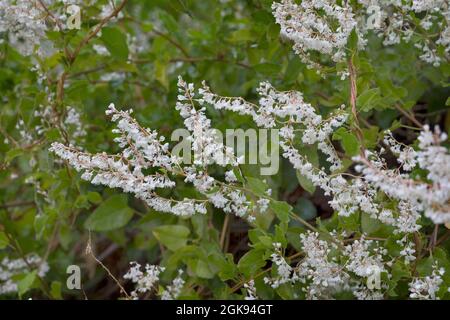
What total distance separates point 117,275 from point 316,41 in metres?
1.46

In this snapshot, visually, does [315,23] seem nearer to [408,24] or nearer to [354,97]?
[354,97]

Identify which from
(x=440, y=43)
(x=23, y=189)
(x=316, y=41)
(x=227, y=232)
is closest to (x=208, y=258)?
(x=227, y=232)

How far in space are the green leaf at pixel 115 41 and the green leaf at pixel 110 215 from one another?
1.32 ft

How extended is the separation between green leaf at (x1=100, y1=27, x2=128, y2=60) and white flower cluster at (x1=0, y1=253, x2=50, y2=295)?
2.24 ft

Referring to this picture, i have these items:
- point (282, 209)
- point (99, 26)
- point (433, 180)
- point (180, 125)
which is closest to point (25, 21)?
point (99, 26)

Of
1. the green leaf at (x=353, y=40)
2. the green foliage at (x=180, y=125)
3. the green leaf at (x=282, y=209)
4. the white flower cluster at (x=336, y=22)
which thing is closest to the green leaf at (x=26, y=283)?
the green foliage at (x=180, y=125)

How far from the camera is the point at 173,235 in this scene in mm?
1863

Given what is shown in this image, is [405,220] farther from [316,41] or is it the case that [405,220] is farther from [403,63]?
[403,63]

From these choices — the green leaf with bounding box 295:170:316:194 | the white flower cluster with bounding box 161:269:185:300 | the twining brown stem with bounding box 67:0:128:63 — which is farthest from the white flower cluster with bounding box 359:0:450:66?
the white flower cluster with bounding box 161:269:185:300

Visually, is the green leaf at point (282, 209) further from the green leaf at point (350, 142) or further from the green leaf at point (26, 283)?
the green leaf at point (26, 283)

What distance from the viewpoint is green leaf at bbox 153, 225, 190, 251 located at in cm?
185

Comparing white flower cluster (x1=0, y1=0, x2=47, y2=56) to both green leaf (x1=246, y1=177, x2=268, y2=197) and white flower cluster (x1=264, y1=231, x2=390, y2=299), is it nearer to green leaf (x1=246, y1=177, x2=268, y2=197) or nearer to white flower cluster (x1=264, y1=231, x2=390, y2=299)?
green leaf (x1=246, y1=177, x2=268, y2=197)

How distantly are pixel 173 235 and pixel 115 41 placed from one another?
55 centimetres

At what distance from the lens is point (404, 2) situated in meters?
1.57
